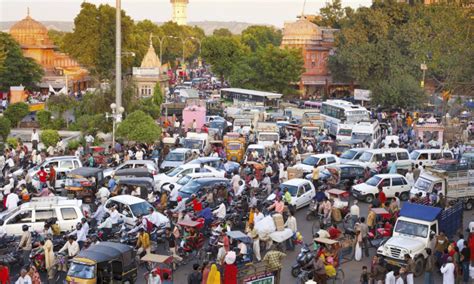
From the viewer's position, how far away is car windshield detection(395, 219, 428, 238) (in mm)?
16781

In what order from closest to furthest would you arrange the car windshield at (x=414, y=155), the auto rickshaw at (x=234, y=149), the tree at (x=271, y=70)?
the car windshield at (x=414, y=155) → the auto rickshaw at (x=234, y=149) → the tree at (x=271, y=70)

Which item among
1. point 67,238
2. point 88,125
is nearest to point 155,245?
point 67,238

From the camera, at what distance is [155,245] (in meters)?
17.2

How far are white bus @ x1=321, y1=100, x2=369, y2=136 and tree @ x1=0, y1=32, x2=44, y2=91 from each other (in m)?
30.3

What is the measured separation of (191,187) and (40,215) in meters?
5.90

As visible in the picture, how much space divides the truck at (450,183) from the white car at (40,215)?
36.8ft

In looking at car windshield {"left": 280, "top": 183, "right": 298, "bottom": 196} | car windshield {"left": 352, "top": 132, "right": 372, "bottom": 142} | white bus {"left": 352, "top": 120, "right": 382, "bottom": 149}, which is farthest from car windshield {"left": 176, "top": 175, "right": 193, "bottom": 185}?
car windshield {"left": 352, "top": 132, "right": 372, "bottom": 142}

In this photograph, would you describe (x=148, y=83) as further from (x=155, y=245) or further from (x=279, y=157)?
(x=155, y=245)

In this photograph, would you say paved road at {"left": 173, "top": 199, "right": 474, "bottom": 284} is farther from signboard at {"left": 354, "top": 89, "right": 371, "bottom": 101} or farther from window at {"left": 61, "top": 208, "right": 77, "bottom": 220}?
signboard at {"left": 354, "top": 89, "right": 371, "bottom": 101}

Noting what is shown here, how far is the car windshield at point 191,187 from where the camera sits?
22.1 metres

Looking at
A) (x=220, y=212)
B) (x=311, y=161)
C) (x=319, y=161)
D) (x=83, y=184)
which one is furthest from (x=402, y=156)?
(x=83, y=184)

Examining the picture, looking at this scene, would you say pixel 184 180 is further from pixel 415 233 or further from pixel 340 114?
pixel 340 114

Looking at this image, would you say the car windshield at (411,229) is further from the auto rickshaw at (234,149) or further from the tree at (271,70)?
the tree at (271,70)

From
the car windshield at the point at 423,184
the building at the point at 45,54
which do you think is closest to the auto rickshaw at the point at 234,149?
the car windshield at the point at 423,184
